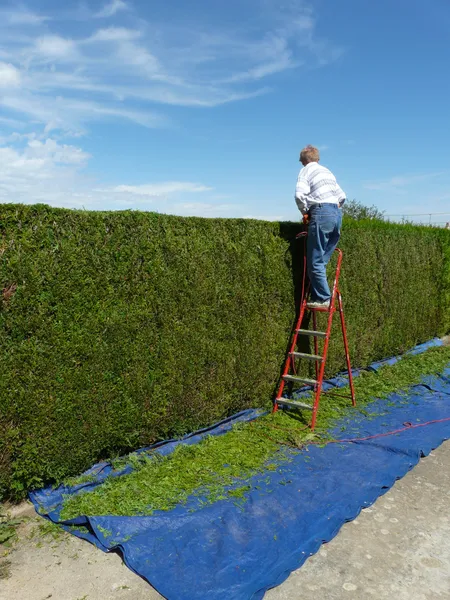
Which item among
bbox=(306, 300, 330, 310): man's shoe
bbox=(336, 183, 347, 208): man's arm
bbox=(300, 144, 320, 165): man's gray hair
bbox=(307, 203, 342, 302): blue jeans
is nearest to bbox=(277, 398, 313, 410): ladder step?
bbox=(306, 300, 330, 310): man's shoe

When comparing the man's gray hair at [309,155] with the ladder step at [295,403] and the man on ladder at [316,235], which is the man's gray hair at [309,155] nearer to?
the man on ladder at [316,235]

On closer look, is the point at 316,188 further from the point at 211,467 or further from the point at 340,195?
the point at 211,467

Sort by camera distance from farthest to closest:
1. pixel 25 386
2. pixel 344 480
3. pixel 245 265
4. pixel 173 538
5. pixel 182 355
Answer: pixel 245 265 < pixel 182 355 < pixel 344 480 < pixel 25 386 < pixel 173 538

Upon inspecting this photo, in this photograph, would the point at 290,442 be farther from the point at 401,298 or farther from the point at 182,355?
the point at 401,298

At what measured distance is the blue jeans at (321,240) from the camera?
5977 millimetres

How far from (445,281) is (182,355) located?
27.4 ft

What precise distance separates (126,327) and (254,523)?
1937 mm

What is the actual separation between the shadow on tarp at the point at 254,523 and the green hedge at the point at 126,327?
1.21 feet

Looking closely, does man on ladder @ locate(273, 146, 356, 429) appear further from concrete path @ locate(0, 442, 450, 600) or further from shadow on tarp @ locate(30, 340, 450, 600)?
concrete path @ locate(0, 442, 450, 600)

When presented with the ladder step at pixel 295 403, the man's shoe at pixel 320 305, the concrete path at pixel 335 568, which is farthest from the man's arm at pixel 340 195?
the concrete path at pixel 335 568

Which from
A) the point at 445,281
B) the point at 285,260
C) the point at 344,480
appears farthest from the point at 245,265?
the point at 445,281

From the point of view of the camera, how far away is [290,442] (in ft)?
17.1

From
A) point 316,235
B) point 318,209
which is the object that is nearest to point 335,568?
point 316,235

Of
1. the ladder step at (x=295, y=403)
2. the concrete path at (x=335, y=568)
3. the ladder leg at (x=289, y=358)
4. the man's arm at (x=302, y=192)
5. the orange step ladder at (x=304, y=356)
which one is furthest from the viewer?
the ladder leg at (x=289, y=358)
